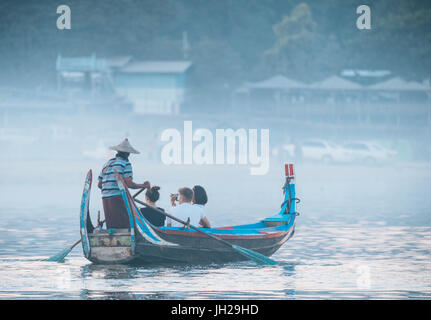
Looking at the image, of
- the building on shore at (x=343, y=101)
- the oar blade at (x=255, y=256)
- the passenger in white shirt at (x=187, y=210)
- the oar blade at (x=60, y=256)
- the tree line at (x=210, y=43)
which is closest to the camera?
the passenger in white shirt at (x=187, y=210)

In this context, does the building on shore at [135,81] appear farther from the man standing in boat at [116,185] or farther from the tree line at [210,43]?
the man standing in boat at [116,185]

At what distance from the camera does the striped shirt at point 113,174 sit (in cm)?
1452

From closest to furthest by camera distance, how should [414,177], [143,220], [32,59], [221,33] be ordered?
[143,220]
[414,177]
[32,59]
[221,33]

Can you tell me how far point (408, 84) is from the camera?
65.4m

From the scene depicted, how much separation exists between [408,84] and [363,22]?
13764mm

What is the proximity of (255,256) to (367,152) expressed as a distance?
42010mm

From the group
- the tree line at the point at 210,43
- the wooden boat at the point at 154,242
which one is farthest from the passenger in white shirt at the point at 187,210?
the tree line at the point at 210,43

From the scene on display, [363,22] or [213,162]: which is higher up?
[363,22]

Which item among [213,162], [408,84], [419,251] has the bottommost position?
[419,251]

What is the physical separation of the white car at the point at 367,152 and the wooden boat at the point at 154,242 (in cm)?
4123

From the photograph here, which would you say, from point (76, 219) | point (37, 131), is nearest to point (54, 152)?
point (37, 131)

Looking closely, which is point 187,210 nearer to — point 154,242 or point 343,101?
point 154,242

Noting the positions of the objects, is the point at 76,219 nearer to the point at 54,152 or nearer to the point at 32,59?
the point at 54,152

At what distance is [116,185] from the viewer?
47.9ft
